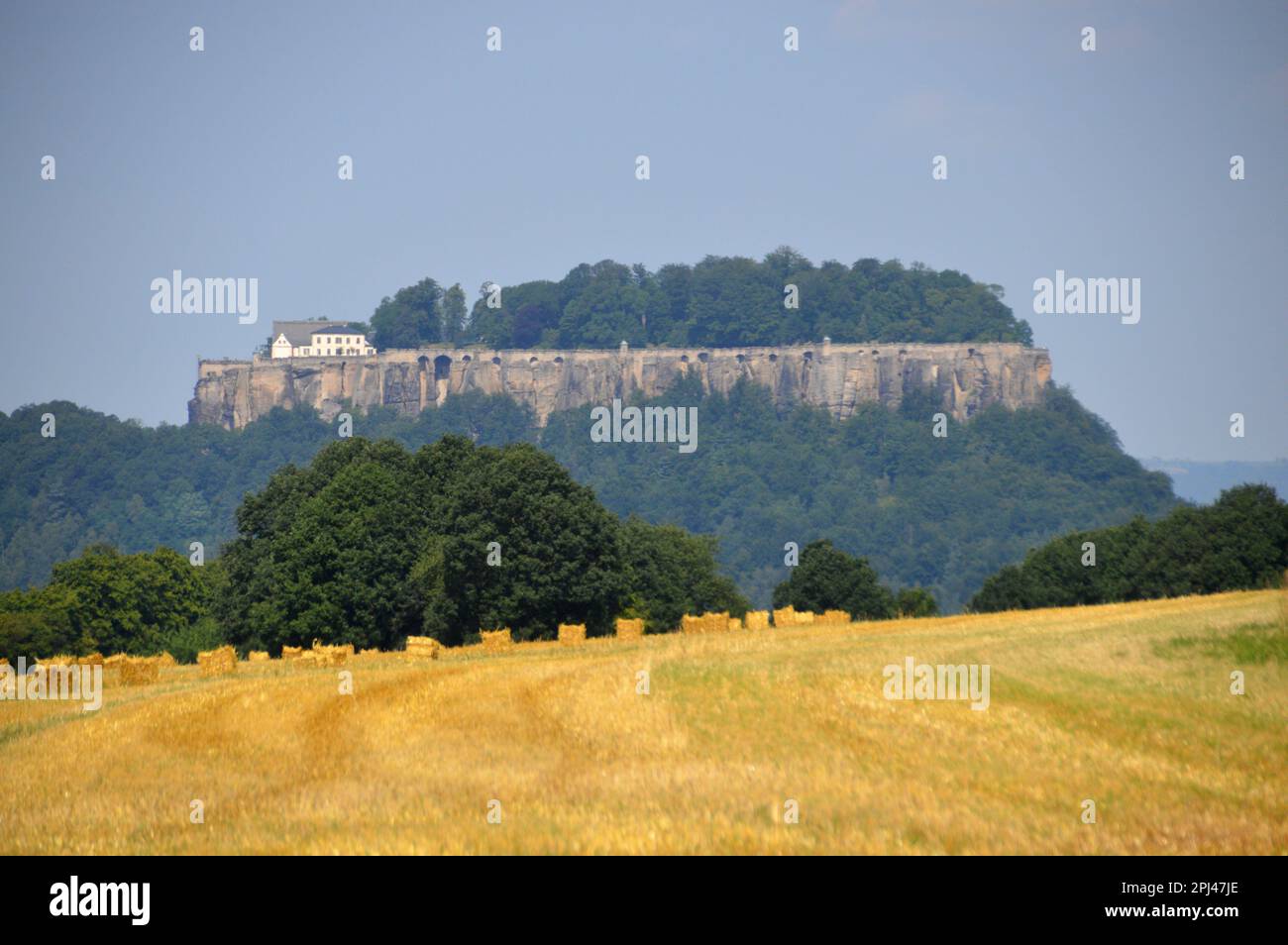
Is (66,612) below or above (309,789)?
below

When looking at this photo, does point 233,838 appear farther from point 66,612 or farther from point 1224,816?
point 66,612

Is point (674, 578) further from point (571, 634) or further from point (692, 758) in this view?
point (692, 758)

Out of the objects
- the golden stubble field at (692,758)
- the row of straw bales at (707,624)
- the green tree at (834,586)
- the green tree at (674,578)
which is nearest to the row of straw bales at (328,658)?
the golden stubble field at (692,758)

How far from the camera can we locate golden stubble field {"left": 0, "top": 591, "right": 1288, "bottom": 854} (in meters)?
25.7

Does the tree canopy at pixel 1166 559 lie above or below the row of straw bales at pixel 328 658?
below

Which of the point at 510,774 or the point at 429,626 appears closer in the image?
the point at 510,774

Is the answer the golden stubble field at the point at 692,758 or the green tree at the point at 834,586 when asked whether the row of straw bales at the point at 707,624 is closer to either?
the golden stubble field at the point at 692,758

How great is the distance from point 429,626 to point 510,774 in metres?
52.9

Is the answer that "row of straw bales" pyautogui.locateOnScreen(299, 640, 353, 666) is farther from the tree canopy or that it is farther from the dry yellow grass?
the tree canopy

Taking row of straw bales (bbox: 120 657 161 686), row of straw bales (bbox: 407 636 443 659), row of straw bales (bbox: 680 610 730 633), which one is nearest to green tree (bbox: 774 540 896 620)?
row of straw bales (bbox: 680 610 730 633)

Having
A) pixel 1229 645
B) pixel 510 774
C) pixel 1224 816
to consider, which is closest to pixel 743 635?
pixel 1229 645

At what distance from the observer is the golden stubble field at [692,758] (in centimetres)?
2566
